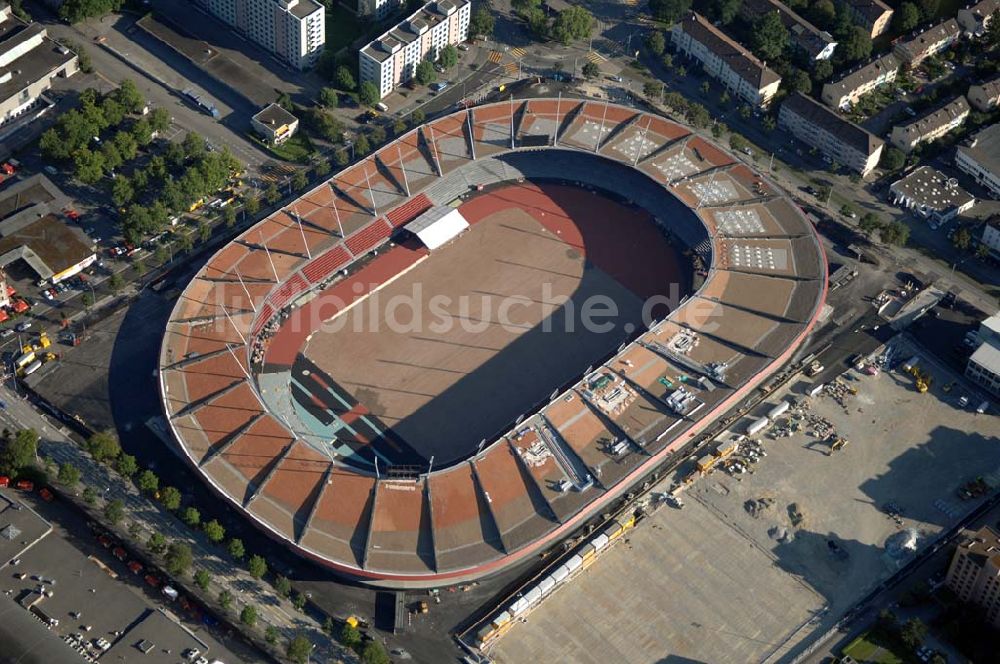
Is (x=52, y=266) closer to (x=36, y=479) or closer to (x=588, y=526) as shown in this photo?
(x=36, y=479)

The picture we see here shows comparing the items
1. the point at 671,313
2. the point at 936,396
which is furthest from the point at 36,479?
the point at 936,396

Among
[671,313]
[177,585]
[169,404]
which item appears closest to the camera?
[177,585]

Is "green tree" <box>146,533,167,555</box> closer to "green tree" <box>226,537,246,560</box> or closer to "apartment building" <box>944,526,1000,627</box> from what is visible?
"green tree" <box>226,537,246,560</box>

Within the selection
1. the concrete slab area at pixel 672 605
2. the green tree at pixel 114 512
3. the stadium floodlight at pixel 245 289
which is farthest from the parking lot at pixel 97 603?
the stadium floodlight at pixel 245 289

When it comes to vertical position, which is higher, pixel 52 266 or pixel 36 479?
pixel 52 266

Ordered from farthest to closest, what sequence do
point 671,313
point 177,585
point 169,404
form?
point 671,313 → point 169,404 → point 177,585
